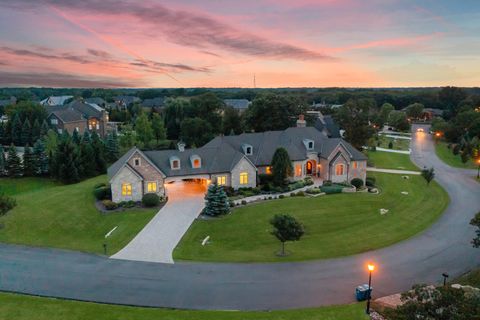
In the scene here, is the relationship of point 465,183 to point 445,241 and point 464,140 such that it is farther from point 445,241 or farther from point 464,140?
point 464,140

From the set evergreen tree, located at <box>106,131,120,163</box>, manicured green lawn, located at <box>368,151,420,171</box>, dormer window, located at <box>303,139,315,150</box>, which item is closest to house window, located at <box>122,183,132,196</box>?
dormer window, located at <box>303,139,315,150</box>

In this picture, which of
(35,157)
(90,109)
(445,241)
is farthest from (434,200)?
(90,109)

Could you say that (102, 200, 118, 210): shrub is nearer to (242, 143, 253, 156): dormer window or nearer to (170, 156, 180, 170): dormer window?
(170, 156, 180, 170): dormer window

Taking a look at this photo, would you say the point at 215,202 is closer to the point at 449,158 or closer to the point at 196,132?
the point at 196,132

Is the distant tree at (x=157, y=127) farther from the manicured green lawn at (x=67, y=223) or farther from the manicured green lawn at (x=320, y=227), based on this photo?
the manicured green lawn at (x=320, y=227)

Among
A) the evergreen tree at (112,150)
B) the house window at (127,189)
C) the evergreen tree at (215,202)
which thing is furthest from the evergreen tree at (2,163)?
the evergreen tree at (215,202)
